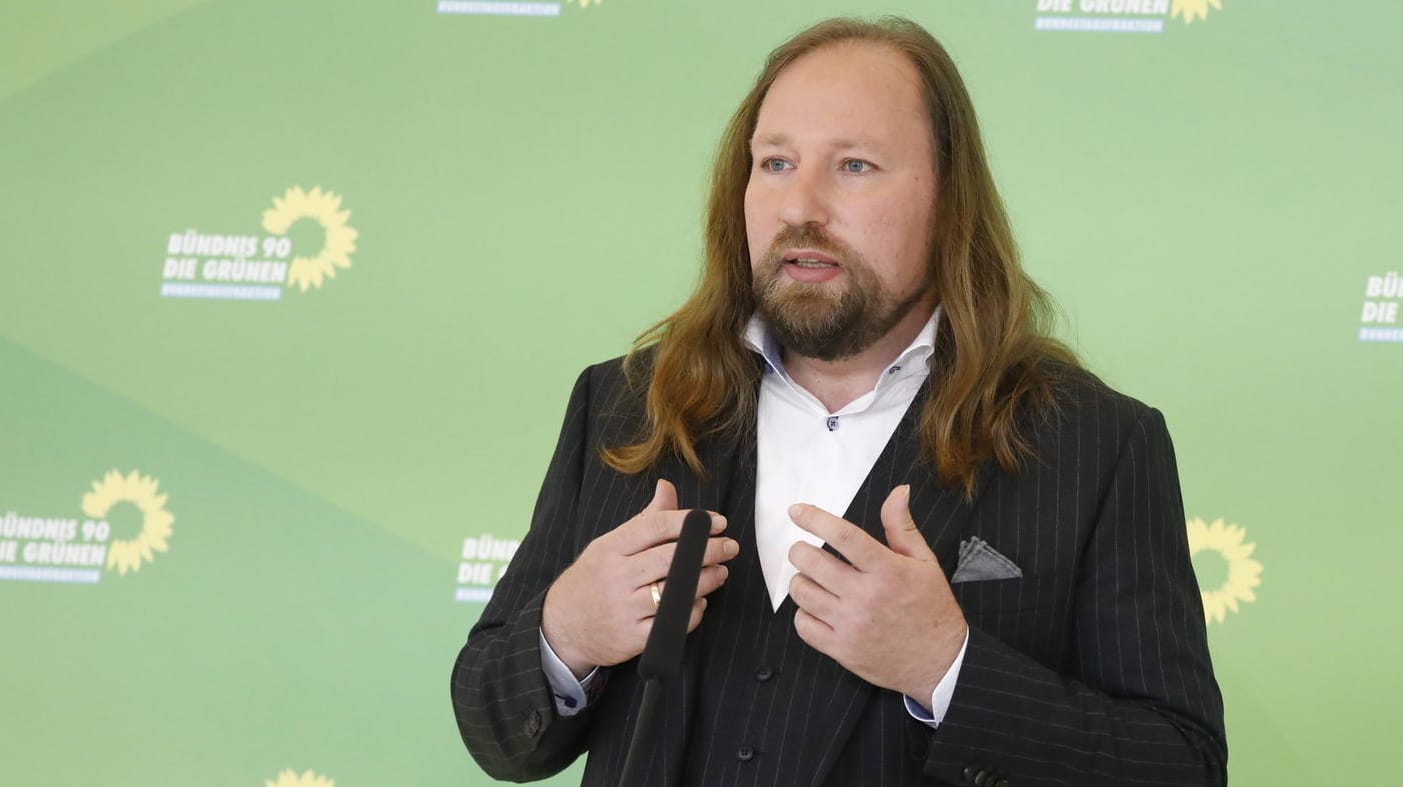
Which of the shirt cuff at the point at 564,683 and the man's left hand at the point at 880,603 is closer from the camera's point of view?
the man's left hand at the point at 880,603

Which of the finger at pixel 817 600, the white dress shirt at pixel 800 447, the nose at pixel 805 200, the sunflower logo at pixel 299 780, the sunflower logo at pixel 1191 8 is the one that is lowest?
the sunflower logo at pixel 299 780

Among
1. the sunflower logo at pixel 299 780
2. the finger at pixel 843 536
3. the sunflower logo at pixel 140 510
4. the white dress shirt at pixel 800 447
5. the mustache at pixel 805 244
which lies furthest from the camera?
the sunflower logo at pixel 140 510

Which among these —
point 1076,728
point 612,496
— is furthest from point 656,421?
point 1076,728

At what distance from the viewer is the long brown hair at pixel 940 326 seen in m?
2.01

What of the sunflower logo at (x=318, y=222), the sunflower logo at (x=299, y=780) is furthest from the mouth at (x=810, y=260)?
the sunflower logo at (x=299, y=780)

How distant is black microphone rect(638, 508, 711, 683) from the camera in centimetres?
140

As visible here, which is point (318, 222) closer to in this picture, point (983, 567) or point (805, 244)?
point (805, 244)

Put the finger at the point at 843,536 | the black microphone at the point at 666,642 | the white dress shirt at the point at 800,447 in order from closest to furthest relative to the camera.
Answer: the black microphone at the point at 666,642 < the finger at the point at 843,536 < the white dress shirt at the point at 800,447

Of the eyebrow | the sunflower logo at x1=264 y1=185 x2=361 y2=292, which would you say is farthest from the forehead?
the sunflower logo at x1=264 y1=185 x2=361 y2=292

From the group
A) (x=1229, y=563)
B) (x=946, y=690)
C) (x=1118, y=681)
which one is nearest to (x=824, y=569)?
(x=946, y=690)

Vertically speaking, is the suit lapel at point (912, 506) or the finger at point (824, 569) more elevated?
the suit lapel at point (912, 506)

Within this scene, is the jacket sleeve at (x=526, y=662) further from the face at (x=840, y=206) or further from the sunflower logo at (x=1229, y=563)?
the sunflower logo at (x=1229, y=563)

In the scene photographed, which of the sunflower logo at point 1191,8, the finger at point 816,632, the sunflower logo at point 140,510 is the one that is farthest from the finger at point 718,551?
the sunflower logo at point 140,510

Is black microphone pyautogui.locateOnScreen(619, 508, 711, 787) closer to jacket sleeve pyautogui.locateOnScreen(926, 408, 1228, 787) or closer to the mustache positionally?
jacket sleeve pyautogui.locateOnScreen(926, 408, 1228, 787)
